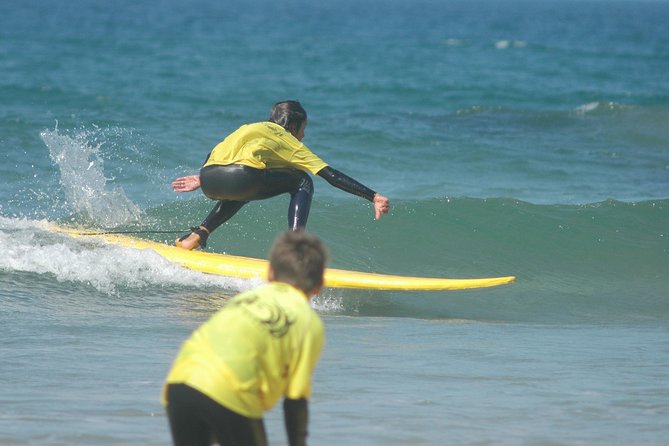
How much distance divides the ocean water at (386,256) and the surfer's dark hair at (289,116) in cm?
120

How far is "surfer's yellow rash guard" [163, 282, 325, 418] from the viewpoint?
9.61 feet

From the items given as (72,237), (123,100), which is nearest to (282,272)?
(72,237)

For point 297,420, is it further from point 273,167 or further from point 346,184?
point 273,167

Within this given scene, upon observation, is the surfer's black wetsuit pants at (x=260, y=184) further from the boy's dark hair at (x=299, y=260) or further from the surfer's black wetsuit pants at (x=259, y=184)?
the boy's dark hair at (x=299, y=260)

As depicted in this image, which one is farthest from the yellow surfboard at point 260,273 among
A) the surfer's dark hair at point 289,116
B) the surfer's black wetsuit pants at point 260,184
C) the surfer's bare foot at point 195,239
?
the surfer's dark hair at point 289,116

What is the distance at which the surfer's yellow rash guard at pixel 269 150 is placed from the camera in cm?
718

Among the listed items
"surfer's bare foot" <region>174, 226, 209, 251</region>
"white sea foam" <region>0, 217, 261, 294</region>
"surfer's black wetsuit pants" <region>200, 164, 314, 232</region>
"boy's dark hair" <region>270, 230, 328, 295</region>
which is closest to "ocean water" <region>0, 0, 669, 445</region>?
"white sea foam" <region>0, 217, 261, 294</region>

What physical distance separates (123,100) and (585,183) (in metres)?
9.34

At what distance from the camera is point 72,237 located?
8.76 meters

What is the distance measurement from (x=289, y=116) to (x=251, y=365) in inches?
174

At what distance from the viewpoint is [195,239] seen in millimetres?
8156

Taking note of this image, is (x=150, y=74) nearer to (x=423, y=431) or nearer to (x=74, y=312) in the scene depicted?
(x=74, y=312)

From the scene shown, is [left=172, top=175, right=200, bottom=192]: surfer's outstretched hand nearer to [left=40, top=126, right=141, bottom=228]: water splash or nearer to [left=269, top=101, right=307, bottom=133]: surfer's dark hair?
[left=269, top=101, right=307, bottom=133]: surfer's dark hair

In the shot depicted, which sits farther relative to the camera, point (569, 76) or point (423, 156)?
point (569, 76)
